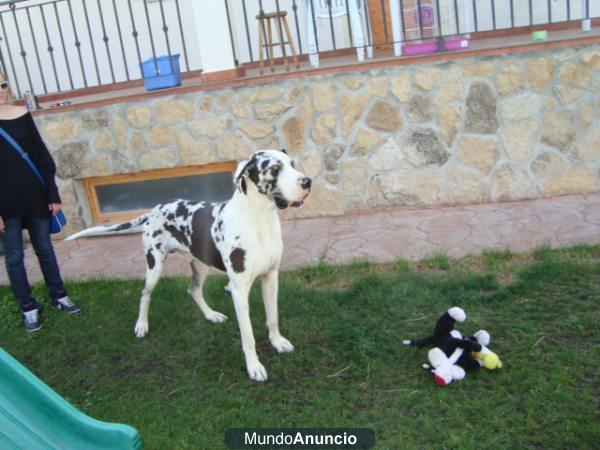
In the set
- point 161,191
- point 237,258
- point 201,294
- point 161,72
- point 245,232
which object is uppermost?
point 161,72

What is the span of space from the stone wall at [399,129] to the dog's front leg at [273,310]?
2.93 metres

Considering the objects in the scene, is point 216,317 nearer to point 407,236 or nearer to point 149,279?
point 149,279

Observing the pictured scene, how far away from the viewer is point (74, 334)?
501 cm

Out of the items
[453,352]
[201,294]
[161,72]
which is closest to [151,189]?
[161,72]

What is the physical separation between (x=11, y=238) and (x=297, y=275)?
2346 millimetres

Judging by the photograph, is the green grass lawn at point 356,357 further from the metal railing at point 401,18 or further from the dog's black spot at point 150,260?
the metal railing at point 401,18

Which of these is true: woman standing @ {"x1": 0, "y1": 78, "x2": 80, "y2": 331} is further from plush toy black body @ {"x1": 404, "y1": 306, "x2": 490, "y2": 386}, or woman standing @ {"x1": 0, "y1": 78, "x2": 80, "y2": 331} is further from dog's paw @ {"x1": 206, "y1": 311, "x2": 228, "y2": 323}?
plush toy black body @ {"x1": 404, "y1": 306, "x2": 490, "y2": 386}

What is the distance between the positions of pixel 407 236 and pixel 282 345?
228 cm

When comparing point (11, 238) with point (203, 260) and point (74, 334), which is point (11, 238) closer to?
point (74, 334)

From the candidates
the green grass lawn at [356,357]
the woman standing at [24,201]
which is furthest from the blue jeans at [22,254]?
the green grass lawn at [356,357]

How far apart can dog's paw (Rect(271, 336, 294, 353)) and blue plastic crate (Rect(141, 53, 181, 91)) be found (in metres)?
4.02

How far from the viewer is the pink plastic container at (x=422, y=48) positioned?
701 cm

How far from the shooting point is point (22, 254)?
5188 mm

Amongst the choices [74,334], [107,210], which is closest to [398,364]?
[74,334]
